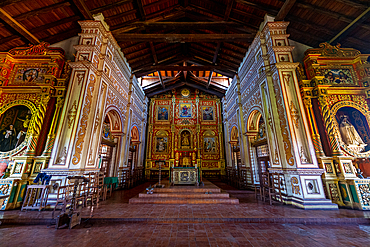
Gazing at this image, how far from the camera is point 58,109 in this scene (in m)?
6.04

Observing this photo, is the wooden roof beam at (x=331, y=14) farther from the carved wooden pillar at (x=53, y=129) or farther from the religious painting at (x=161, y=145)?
the religious painting at (x=161, y=145)

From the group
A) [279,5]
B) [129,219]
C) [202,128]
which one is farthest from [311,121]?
[202,128]

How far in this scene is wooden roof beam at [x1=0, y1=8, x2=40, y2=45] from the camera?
5.31m

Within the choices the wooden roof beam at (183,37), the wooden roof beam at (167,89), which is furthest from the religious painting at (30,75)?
the wooden roof beam at (167,89)

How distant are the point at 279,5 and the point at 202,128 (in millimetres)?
10243

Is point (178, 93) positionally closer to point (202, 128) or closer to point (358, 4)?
point (202, 128)

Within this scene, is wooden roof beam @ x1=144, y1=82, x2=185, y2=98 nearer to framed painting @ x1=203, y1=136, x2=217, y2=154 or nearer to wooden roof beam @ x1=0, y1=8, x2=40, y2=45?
framed painting @ x1=203, y1=136, x2=217, y2=154

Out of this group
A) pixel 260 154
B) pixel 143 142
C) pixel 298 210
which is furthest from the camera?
pixel 143 142

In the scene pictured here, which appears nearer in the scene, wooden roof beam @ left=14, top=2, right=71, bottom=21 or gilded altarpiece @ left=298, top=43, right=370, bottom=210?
gilded altarpiece @ left=298, top=43, right=370, bottom=210

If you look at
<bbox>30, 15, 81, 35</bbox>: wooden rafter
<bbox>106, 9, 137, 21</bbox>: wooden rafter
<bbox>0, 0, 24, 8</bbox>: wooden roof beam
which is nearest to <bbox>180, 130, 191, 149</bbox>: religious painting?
<bbox>106, 9, 137, 21</bbox>: wooden rafter

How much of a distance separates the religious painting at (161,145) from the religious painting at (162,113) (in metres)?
1.89

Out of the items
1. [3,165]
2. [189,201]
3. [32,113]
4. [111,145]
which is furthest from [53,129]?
[189,201]

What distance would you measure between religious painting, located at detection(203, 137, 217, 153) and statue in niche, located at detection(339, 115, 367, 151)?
9.24 metres

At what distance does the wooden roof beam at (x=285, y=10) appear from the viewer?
18.8 feet
